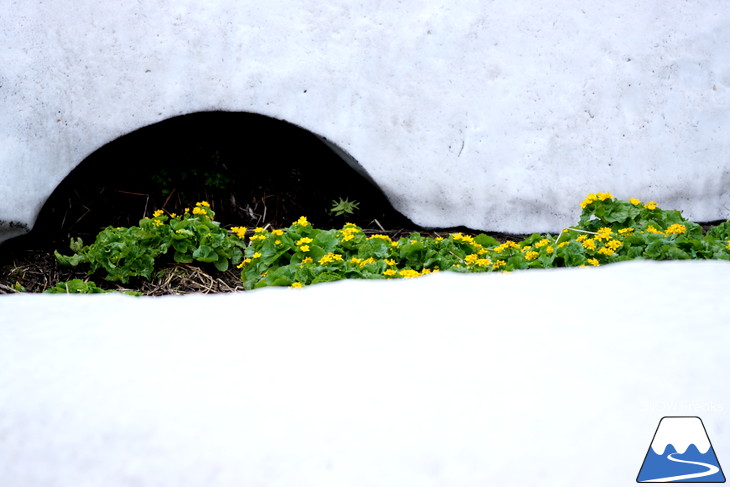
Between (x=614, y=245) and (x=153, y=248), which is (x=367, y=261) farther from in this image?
(x=153, y=248)

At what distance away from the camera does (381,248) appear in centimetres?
339

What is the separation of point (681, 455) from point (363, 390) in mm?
358

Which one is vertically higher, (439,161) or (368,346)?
(439,161)

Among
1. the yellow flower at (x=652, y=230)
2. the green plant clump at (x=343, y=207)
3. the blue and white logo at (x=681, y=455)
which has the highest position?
the green plant clump at (x=343, y=207)

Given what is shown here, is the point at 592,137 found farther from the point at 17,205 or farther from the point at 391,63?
the point at 17,205

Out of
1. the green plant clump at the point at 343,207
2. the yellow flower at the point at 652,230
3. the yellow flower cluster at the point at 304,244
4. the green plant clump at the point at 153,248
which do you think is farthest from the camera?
the green plant clump at the point at 343,207

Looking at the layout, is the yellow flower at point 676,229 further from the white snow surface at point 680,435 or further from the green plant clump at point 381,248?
the white snow surface at point 680,435

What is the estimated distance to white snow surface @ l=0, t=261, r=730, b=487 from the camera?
33.5 inches

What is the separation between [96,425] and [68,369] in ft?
0.32

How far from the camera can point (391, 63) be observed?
14.1 ft

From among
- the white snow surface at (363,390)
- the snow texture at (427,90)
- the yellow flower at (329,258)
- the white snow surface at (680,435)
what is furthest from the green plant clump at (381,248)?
the white snow surface at (680,435)

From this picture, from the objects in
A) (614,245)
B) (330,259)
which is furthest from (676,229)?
(330,259)

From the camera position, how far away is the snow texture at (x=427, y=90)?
13.3ft

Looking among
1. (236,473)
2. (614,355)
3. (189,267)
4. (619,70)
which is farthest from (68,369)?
(619,70)
